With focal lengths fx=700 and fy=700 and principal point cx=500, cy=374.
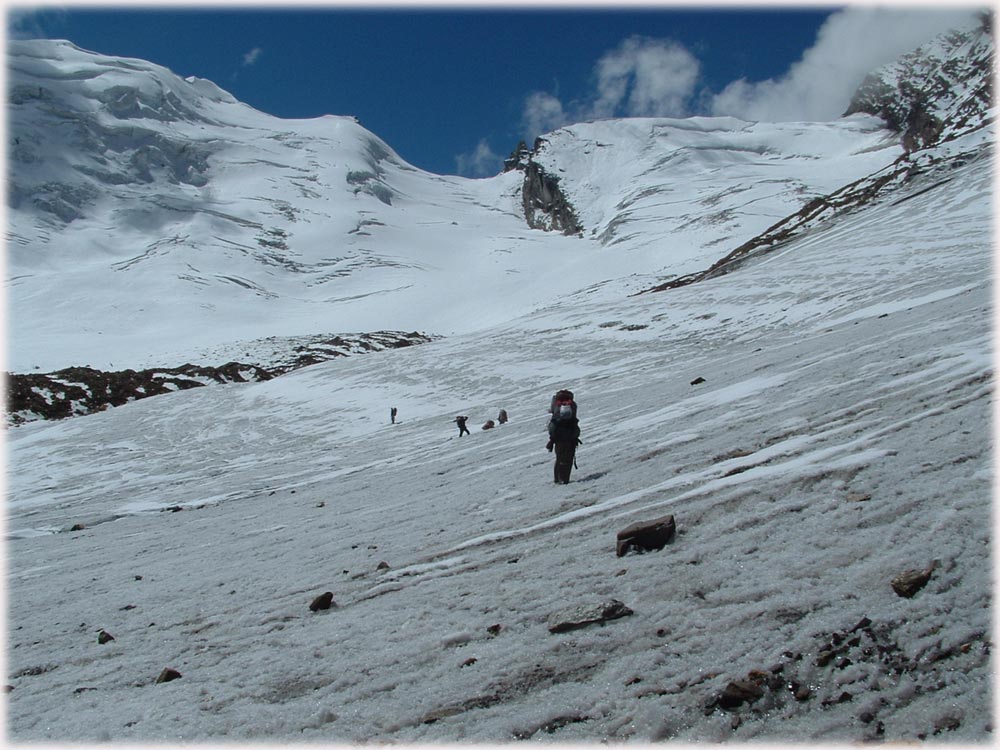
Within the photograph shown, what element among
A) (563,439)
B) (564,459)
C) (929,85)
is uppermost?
(929,85)

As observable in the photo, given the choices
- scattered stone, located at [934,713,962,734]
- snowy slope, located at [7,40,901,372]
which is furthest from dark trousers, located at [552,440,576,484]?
snowy slope, located at [7,40,901,372]

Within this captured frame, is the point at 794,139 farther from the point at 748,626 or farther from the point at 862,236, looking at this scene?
the point at 748,626

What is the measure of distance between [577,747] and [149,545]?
10487 millimetres

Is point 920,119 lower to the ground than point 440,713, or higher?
higher

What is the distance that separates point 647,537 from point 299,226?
15587 centimetres

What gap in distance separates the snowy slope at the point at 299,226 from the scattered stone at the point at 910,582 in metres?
66.4

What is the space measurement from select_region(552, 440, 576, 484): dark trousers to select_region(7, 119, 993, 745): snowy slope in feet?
1.14

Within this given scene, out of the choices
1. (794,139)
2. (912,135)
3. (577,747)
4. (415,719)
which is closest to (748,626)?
(577,747)

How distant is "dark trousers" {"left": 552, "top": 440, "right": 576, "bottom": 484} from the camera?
9969mm

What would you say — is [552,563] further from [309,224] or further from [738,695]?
[309,224]

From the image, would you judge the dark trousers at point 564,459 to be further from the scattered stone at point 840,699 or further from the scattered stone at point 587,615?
the scattered stone at point 840,699

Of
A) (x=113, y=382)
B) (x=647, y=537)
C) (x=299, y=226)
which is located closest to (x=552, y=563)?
(x=647, y=537)

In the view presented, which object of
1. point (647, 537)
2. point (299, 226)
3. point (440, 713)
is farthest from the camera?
point (299, 226)

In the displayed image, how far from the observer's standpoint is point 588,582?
5.89m
